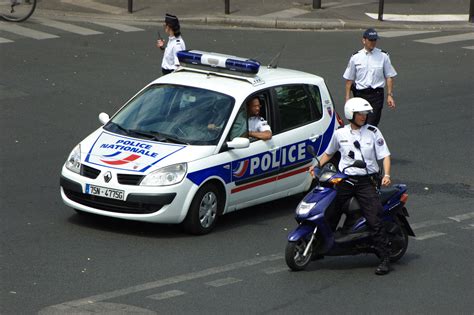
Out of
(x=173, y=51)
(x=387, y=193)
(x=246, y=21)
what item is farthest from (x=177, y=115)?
(x=246, y=21)

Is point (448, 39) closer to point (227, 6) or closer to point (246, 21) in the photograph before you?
point (246, 21)

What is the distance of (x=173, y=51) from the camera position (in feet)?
49.9

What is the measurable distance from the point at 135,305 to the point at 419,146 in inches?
301

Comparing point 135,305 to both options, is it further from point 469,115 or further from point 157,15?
point 157,15

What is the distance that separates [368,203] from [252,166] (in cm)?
202

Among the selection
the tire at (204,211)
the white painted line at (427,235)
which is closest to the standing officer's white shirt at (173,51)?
the tire at (204,211)

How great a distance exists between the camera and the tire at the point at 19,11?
22.9 meters

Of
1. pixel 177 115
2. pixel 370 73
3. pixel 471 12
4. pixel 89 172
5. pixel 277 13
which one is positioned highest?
pixel 370 73

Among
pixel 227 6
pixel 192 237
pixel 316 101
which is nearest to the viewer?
pixel 192 237

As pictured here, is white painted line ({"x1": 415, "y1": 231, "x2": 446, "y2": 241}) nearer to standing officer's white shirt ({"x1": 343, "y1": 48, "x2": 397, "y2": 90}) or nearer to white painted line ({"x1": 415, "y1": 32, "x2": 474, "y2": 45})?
standing officer's white shirt ({"x1": 343, "y1": 48, "x2": 397, "y2": 90})

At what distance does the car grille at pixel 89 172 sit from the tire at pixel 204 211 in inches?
40.4

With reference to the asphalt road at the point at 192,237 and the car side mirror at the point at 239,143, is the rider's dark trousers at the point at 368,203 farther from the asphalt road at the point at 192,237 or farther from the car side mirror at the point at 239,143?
the car side mirror at the point at 239,143

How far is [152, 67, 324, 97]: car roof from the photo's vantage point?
39.3ft

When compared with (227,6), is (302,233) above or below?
below
